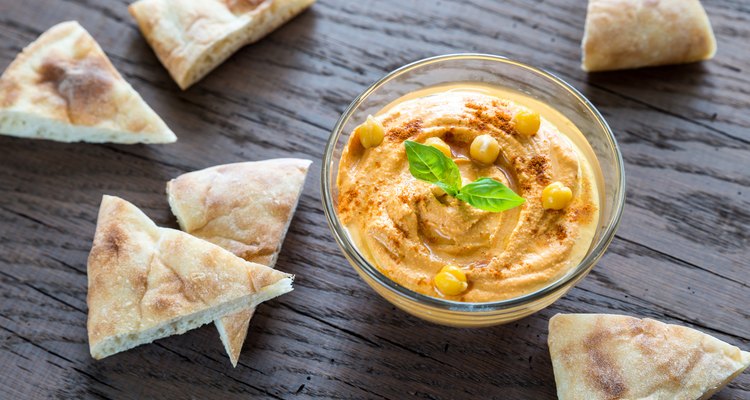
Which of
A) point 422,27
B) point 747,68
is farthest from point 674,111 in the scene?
point 422,27

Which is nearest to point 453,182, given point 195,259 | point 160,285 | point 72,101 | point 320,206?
point 320,206

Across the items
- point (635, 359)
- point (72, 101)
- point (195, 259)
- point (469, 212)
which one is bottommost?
point (635, 359)

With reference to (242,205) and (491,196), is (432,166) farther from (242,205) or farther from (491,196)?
(242,205)

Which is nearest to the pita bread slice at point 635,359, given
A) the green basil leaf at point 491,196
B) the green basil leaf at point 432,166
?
the green basil leaf at point 491,196

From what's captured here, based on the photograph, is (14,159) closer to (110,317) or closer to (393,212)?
(110,317)

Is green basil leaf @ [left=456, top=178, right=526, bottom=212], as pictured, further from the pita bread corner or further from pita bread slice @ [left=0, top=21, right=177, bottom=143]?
pita bread slice @ [left=0, top=21, right=177, bottom=143]

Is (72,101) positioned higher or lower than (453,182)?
lower

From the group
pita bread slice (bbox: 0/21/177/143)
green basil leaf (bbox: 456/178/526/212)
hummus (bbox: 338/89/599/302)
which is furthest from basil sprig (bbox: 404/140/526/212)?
pita bread slice (bbox: 0/21/177/143)
